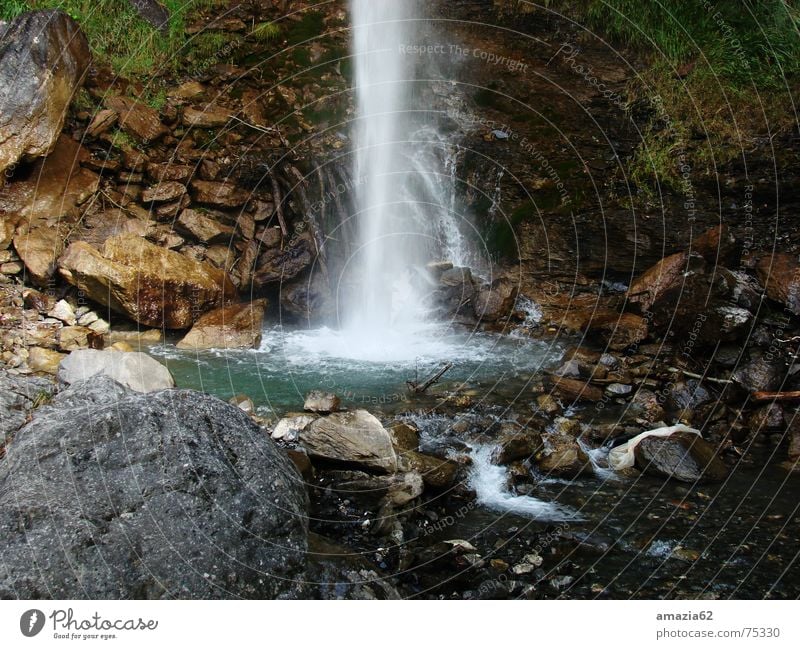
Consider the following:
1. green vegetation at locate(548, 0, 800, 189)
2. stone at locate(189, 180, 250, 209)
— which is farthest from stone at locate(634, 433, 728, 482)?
stone at locate(189, 180, 250, 209)

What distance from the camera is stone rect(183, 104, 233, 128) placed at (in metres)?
11.0

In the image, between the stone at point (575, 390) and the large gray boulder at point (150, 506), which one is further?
the stone at point (575, 390)

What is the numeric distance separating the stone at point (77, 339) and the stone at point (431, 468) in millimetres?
5458

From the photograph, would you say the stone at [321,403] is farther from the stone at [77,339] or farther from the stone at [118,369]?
the stone at [77,339]

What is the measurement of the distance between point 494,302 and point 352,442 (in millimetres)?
5899

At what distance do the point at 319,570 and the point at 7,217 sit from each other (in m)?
8.93

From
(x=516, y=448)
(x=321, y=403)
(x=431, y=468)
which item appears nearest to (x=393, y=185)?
(x=321, y=403)

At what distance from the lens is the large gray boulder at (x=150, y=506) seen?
9.11 ft

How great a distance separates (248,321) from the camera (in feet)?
30.3

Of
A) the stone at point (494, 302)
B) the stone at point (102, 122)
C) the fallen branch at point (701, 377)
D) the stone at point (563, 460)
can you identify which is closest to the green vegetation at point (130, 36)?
the stone at point (102, 122)

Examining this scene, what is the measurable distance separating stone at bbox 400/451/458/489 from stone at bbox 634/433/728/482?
2.03 m

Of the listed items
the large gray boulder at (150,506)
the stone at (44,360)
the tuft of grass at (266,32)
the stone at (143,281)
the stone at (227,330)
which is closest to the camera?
the large gray boulder at (150,506)

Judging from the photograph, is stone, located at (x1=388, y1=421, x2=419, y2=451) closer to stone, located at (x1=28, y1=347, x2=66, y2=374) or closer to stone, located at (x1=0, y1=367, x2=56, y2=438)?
stone, located at (x1=0, y1=367, x2=56, y2=438)
